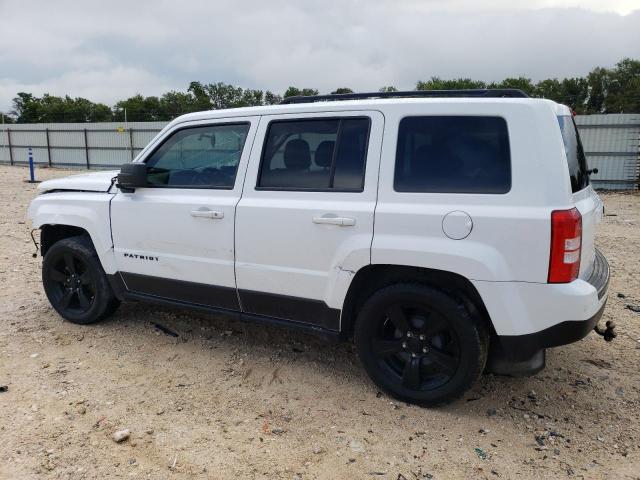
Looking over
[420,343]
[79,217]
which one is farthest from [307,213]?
[79,217]

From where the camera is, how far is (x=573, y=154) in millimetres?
3186

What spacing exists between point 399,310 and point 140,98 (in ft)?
227

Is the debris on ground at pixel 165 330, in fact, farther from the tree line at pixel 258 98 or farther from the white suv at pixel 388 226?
the tree line at pixel 258 98

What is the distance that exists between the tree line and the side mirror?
38.8 m

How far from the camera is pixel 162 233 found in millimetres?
4008

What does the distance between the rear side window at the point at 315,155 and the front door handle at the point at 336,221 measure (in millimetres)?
201

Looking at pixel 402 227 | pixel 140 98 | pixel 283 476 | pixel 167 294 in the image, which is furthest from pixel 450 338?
pixel 140 98

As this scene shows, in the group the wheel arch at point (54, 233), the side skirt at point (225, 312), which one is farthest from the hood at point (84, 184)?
the side skirt at point (225, 312)

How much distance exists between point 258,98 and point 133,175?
167 ft

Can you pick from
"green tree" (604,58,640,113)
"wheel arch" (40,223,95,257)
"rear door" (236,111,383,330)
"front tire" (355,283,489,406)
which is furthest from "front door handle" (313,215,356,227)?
"green tree" (604,58,640,113)

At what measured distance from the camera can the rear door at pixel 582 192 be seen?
118 inches

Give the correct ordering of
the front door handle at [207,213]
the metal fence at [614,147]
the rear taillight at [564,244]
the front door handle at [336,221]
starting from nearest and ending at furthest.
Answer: the rear taillight at [564,244], the front door handle at [336,221], the front door handle at [207,213], the metal fence at [614,147]

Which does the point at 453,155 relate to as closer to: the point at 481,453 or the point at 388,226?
the point at 388,226

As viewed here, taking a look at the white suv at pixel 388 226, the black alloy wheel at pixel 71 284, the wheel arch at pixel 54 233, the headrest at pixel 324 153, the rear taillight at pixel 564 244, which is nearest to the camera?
the rear taillight at pixel 564 244
